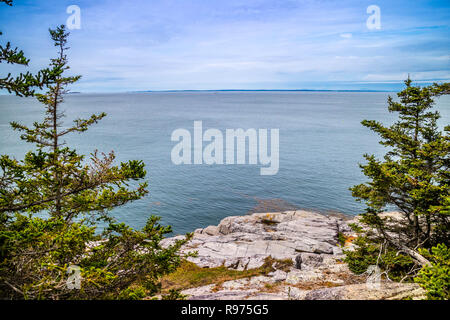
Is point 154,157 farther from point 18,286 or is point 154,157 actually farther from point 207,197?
point 18,286

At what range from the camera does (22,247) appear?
20.7 feet

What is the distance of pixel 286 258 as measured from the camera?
2203 centimetres

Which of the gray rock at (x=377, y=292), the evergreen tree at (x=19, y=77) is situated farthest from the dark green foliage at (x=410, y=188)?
the evergreen tree at (x=19, y=77)

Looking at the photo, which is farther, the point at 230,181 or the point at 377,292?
the point at 230,181

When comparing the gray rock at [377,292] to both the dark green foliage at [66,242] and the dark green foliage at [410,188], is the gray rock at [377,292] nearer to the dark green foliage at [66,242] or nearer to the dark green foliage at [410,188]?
the dark green foliage at [410,188]

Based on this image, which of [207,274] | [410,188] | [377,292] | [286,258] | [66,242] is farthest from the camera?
[286,258]

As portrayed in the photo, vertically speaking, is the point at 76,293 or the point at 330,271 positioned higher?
the point at 76,293

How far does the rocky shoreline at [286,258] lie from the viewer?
8.40 metres

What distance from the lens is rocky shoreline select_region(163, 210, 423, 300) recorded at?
8.40 metres

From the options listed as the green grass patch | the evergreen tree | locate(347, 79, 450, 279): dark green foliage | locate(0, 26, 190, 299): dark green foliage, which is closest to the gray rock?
locate(347, 79, 450, 279): dark green foliage

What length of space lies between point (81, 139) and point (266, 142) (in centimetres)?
5308

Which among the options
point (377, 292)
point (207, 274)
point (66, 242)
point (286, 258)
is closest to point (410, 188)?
point (377, 292)

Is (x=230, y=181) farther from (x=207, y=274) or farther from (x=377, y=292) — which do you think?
(x=377, y=292)
